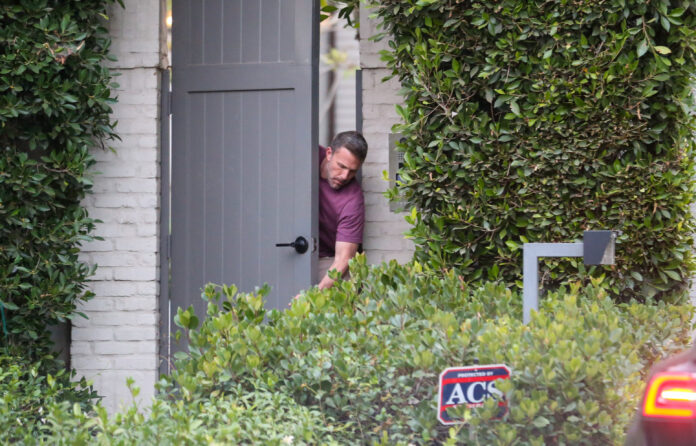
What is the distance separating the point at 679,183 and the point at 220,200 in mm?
2715

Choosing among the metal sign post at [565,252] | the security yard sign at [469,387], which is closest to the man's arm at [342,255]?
the metal sign post at [565,252]

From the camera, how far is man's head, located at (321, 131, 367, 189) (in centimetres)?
518

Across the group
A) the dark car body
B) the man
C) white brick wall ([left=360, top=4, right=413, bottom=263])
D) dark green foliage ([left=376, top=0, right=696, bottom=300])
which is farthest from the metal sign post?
white brick wall ([left=360, top=4, right=413, bottom=263])

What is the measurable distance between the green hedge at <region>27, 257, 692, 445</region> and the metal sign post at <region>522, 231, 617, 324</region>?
12cm

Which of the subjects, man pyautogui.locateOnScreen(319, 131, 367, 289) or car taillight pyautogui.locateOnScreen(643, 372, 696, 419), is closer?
car taillight pyautogui.locateOnScreen(643, 372, 696, 419)

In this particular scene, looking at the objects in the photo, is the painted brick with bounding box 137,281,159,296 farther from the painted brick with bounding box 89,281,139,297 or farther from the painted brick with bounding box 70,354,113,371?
the painted brick with bounding box 70,354,113,371

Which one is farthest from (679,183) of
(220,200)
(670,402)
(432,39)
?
(220,200)

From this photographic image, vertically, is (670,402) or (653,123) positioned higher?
(653,123)

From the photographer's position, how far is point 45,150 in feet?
17.5

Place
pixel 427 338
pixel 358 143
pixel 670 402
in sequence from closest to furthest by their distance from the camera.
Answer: pixel 670 402
pixel 427 338
pixel 358 143

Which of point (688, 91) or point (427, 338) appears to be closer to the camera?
point (427, 338)

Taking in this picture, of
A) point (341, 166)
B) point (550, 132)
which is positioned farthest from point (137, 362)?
point (550, 132)

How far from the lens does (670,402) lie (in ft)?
7.39

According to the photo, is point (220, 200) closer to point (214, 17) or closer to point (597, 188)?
point (214, 17)
